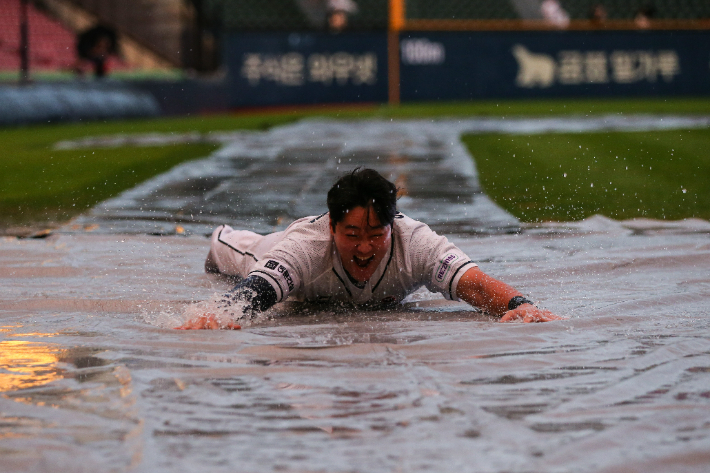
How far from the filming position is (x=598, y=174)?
9945 millimetres

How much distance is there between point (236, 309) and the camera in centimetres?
404

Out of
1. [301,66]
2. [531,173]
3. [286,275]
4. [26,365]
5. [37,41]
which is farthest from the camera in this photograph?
[301,66]

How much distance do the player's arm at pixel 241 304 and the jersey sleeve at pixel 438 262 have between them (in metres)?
0.67

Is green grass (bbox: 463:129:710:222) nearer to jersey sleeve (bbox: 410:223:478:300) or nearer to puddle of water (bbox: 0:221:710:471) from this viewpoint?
puddle of water (bbox: 0:221:710:471)

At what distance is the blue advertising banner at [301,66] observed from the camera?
957 inches

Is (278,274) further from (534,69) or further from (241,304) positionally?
(534,69)

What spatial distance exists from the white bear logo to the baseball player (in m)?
21.0

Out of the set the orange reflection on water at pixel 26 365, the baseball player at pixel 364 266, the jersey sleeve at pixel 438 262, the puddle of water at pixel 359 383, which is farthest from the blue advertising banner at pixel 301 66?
the orange reflection on water at pixel 26 365

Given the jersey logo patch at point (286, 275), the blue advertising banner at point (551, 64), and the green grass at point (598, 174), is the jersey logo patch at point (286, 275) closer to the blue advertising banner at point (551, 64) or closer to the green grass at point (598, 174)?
the green grass at point (598, 174)

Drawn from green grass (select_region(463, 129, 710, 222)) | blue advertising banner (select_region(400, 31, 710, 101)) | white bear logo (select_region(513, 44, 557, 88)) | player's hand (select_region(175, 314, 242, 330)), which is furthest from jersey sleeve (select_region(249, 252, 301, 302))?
white bear logo (select_region(513, 44, 557, 88))

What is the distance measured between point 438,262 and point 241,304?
88cm

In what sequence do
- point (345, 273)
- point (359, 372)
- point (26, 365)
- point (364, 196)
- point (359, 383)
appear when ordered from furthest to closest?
point (345, 273), point (364, 196), point (26, 365), point (359, 372), point (359, 383)

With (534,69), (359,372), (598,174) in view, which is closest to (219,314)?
(359,372)

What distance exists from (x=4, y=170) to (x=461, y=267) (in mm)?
7837
